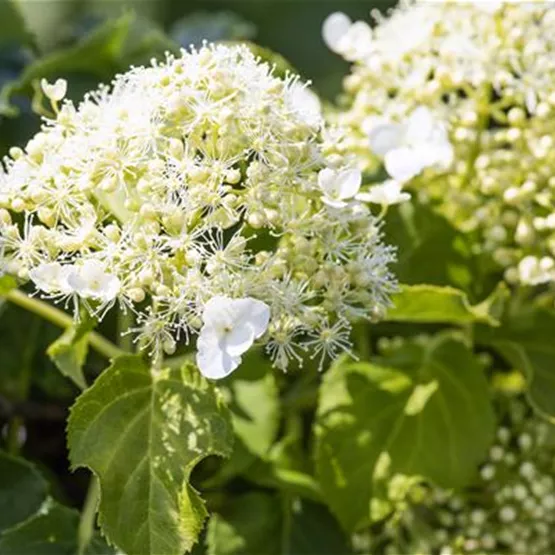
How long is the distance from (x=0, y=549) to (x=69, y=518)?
70 millimetres

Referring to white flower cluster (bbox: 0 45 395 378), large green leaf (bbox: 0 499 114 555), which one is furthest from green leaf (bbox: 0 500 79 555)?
white flower cluster (bbox: 0 45 395 378)

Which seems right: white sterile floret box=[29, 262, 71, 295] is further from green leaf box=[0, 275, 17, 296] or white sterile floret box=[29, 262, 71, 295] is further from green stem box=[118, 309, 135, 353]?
green stem box=[118, 309, 135, 353]

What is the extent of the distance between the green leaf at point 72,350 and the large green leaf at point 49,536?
0.12 metres

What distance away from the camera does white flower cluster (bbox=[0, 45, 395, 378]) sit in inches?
34.1

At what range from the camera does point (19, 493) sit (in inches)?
43.3

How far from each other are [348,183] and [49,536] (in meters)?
0.39

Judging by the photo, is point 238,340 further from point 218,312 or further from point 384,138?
point 384,138

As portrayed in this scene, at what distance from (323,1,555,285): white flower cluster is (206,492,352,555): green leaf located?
11.4 inches

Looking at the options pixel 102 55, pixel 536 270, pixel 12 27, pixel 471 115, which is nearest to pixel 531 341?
pixel 536 270

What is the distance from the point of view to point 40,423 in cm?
126

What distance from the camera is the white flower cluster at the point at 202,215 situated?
34.1 inches

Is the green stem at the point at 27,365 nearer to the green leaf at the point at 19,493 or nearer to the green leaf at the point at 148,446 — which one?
the green leaf at the point at 19,493

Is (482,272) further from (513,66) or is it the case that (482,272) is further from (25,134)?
(25,134)

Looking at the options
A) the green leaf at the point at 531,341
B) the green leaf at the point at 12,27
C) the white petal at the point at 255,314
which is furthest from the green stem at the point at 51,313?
the green leaf at the point at 12,27
